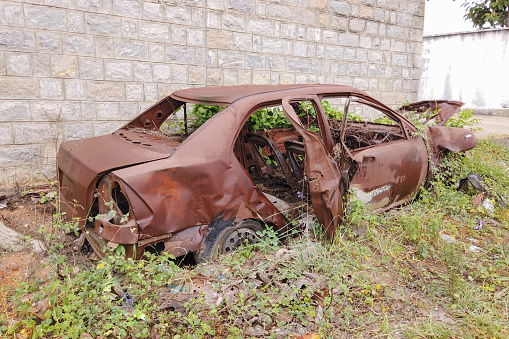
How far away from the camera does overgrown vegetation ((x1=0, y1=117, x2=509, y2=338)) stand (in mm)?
2328

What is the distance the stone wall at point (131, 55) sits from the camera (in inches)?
197

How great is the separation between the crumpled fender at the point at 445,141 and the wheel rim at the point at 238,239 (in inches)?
106

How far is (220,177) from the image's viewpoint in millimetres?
2957

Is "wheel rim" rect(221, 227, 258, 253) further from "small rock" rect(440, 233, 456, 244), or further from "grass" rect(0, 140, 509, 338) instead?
"small rock" rect(440, 233, 456, 244)

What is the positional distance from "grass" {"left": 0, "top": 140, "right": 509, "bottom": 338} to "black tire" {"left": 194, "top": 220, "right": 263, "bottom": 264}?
0.28ft

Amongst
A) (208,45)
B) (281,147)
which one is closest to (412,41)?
(208,45)

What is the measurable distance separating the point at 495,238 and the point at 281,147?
2.52m

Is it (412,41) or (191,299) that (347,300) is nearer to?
(191,299)

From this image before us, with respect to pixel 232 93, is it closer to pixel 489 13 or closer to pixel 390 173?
pixel 390 173

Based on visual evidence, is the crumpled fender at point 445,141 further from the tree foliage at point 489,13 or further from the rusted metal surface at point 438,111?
the tree foliage at point 489,13

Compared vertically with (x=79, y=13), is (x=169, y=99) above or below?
below

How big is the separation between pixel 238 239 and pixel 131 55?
3804 millimetres

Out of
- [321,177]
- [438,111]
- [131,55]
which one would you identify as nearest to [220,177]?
[321,177]

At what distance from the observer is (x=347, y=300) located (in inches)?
107
